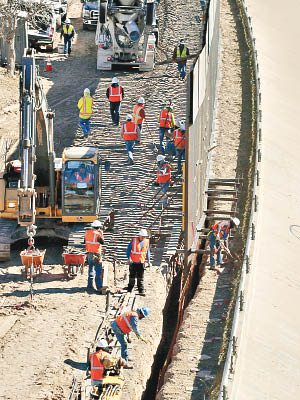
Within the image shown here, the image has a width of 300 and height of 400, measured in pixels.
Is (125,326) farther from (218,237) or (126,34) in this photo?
(126,34)

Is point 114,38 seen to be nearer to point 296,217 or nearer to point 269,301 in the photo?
point 296,217

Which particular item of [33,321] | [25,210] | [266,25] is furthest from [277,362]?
[266,25]

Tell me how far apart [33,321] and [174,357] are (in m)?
3.59

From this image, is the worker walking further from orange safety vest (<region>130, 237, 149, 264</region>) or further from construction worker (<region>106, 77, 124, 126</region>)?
construction worker (<region>106, 77, 124, 126</region>)

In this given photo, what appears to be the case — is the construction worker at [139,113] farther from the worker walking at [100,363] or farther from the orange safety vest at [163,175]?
the worker walking at [100,363]

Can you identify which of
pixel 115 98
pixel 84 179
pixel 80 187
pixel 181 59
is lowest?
A: pixel 80 187

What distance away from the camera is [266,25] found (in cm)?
5125

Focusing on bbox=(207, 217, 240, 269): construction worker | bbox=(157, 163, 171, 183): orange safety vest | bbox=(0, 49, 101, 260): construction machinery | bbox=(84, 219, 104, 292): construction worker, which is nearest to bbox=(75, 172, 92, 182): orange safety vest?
bbox=(0, 49, 101, 260): construction machinery

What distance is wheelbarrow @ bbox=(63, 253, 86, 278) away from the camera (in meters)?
27.0

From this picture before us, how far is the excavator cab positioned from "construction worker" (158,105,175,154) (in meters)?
3.88

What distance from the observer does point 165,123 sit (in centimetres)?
3209

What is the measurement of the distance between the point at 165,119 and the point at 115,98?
2.86 meters

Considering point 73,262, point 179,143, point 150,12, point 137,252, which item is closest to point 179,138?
point 179,143

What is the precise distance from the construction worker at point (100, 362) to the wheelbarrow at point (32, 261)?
6.29m
